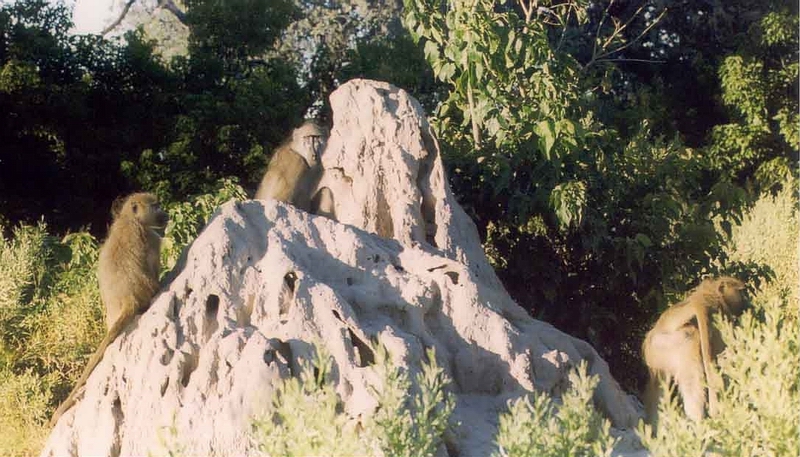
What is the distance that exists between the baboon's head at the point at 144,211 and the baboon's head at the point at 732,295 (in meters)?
3.06

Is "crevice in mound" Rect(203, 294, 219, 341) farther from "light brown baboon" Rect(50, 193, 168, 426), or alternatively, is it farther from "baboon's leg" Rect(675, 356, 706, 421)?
"baboon's leg" Rect(675, 356, 706, 421)

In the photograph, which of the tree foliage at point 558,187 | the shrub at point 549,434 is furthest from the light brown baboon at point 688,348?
the shrub at point 549,434

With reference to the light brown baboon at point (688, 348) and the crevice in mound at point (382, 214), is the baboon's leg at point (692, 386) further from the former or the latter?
the crevice in mound at point (382, 214)

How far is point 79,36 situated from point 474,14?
253 inches

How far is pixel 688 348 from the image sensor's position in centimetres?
664

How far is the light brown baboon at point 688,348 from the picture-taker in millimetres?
6516

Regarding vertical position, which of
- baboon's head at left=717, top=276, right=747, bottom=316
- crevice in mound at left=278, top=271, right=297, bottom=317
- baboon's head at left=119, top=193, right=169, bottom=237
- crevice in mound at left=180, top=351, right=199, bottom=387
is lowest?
crevice in mound at left=180, top=351, right=199, bottom=387

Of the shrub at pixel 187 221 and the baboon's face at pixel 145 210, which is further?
the shrub at pixel 187 221

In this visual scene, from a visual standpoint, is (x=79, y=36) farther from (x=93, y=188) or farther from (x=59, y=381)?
(x=59, y=381)

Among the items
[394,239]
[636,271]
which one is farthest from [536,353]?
[636,271]

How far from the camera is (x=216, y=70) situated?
547 inches

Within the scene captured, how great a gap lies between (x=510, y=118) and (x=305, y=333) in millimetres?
3473

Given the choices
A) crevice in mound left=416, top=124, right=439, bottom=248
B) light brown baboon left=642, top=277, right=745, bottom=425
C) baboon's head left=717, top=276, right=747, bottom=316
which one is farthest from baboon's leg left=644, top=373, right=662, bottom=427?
crevice in mound left=416, top=124, right=439, bottom=248

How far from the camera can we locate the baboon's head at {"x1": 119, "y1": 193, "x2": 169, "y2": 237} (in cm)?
634
